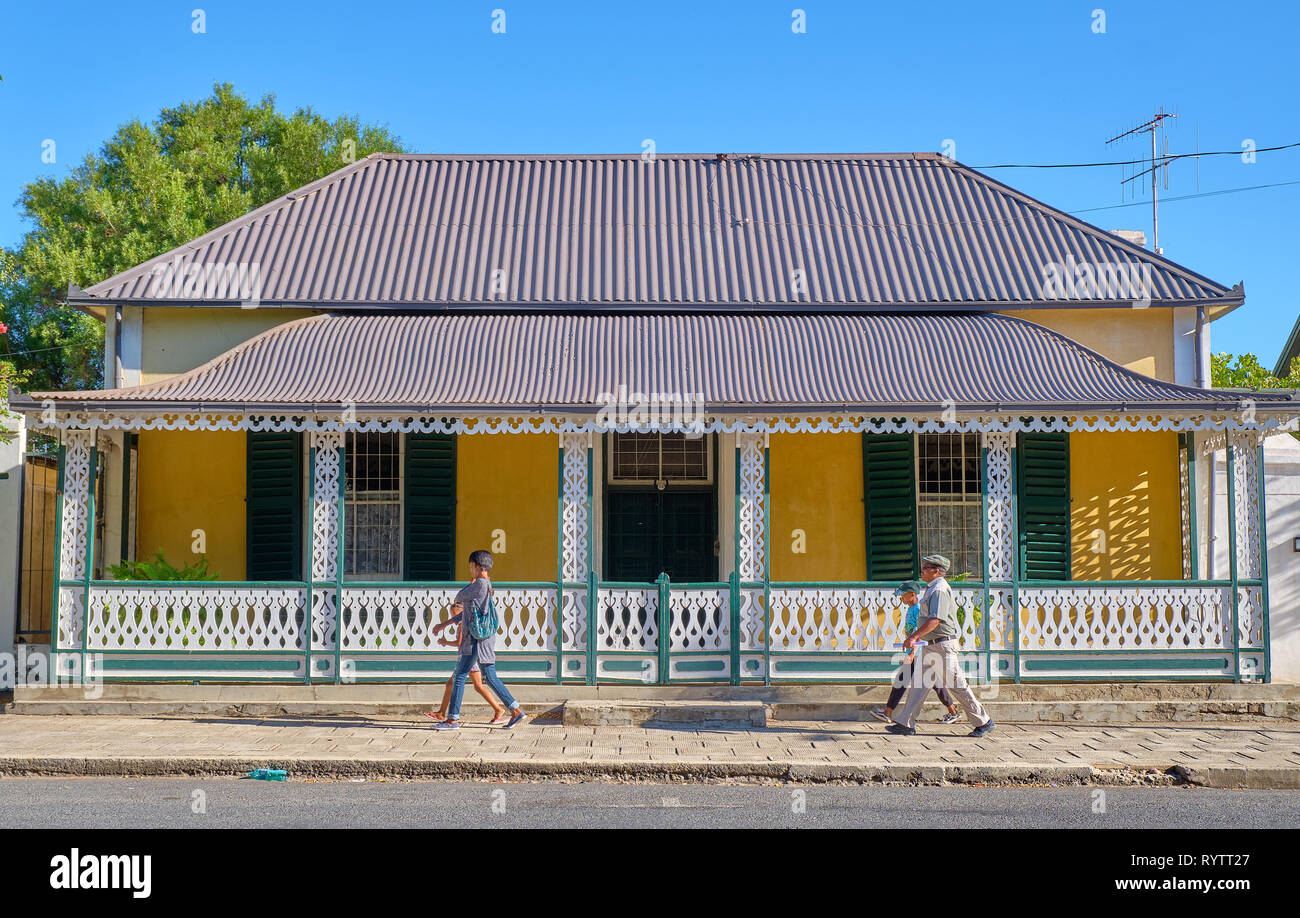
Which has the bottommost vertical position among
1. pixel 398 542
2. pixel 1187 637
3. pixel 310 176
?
pixel 1187 637

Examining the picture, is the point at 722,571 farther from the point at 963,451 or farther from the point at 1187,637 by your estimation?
the point at 1187,637

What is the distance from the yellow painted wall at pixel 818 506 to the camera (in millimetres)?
13711

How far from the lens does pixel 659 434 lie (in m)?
14.1

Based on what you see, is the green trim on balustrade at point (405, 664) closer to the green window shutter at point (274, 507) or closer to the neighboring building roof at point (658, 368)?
the green window shutter at point (274, 507)

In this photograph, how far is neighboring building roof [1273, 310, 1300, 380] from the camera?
29.3 m

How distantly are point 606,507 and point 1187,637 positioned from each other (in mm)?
6399

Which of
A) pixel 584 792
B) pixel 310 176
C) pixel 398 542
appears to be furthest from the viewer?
pixel 310 176

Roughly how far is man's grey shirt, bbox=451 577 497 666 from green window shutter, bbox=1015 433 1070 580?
620 centimetres

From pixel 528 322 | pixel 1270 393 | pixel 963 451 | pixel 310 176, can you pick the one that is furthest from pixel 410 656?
pixel 310 176

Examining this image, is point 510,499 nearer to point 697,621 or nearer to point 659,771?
point 697,621

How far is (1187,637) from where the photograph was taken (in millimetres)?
11977

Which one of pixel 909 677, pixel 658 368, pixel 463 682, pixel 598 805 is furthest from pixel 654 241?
pixel 598 805

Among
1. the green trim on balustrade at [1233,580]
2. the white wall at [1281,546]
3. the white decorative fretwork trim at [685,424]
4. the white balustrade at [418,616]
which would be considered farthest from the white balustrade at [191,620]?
the white wall at [1281,546]

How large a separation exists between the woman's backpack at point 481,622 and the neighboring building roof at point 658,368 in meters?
2.03
